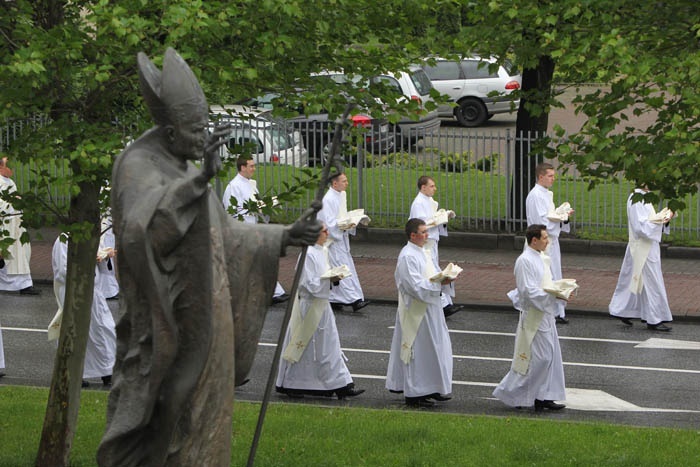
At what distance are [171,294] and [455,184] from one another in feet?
60.5

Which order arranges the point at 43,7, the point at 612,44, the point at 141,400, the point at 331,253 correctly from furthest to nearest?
1. the point at 331,253
2. the point at 43,7
3. the point at 612,44
4. the point at 141,400

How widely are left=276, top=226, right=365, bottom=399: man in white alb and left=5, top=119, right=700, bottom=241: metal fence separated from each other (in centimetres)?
918

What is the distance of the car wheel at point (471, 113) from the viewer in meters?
35.2

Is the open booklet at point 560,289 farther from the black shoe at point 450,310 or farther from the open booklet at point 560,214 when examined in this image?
the black shoe at point 450,310

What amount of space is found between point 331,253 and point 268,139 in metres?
6.26

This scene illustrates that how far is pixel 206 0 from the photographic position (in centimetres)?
957

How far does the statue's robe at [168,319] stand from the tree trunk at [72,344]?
4.40m

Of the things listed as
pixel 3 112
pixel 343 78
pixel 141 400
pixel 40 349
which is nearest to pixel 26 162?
pixel 3 112

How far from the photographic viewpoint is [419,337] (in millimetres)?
13898

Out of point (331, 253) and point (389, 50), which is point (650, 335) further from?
point (389, 50)

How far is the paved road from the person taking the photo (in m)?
13.5

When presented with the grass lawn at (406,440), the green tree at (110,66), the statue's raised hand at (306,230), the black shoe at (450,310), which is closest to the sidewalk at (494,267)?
the black shoe at (450,310)

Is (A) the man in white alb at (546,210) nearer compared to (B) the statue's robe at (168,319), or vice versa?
(B) the statue's robe at (168,319)

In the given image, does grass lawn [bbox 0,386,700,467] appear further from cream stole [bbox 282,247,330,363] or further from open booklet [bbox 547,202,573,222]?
open booklet [bbox 547,202,573,222]
